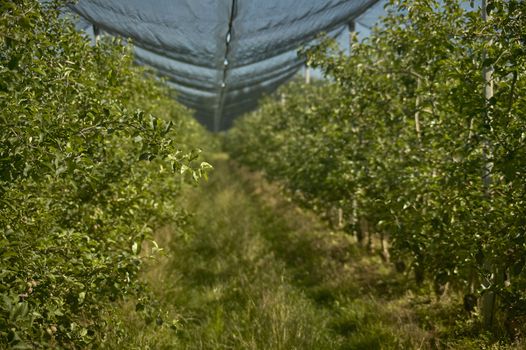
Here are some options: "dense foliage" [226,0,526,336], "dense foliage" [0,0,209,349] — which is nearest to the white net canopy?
"dense foliage" [226,0,526,336]

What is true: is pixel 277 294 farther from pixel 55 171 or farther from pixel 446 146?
pixel 55 171

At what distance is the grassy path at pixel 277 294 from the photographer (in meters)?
3.88

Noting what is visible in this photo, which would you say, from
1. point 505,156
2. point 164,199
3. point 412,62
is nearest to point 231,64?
point 164,199

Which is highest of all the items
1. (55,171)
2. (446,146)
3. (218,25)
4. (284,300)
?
(218,25)

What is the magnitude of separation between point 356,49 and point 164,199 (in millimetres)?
3105

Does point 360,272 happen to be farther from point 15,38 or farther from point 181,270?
point 15,38

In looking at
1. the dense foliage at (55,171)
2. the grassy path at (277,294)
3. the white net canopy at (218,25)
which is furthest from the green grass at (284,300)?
the white net canopy at (218,25)

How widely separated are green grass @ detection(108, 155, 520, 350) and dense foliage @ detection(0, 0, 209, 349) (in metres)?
0.59

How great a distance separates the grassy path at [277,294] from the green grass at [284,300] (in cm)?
1

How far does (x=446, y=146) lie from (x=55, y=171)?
3031mm

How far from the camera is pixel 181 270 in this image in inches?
239

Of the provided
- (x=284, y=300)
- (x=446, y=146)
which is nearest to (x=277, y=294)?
(x=284, y=300)

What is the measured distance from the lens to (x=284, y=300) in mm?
4504

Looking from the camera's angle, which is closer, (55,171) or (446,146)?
(55,171)
